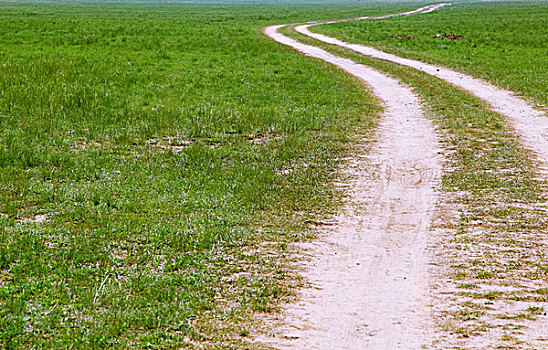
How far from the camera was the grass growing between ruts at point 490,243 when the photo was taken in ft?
19.5

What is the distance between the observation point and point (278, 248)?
7.91m

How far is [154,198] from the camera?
986 centimetres

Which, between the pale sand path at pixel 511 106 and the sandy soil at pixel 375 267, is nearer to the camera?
the sandy soil at pixel 375 267

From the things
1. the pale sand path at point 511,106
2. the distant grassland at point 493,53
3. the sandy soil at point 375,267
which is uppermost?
the distant grassland at point 493,53

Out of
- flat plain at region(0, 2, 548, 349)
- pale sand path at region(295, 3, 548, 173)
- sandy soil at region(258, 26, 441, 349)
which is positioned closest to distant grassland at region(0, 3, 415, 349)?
flat plain at region(0, 2, 548, 349)

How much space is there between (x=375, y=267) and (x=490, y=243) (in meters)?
1.84

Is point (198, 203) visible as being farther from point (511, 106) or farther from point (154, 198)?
point (511, 106)

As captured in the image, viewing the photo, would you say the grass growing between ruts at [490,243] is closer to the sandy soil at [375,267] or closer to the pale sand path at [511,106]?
the sandy soil at [375,267]

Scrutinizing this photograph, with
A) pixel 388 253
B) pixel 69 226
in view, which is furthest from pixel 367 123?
pixel 69 226

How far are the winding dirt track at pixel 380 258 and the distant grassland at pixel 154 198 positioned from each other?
502 millimetres

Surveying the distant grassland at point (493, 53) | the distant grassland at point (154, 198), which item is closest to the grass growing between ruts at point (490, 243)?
the distant grassland at point (154, 198)

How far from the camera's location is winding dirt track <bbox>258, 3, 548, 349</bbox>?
5.79 m

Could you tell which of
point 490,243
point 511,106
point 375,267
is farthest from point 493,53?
point 375,267

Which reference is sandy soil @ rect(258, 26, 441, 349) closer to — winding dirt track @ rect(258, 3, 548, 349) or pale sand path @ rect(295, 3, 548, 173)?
winding dirt track @ rect(258, 3, 548, 349)
